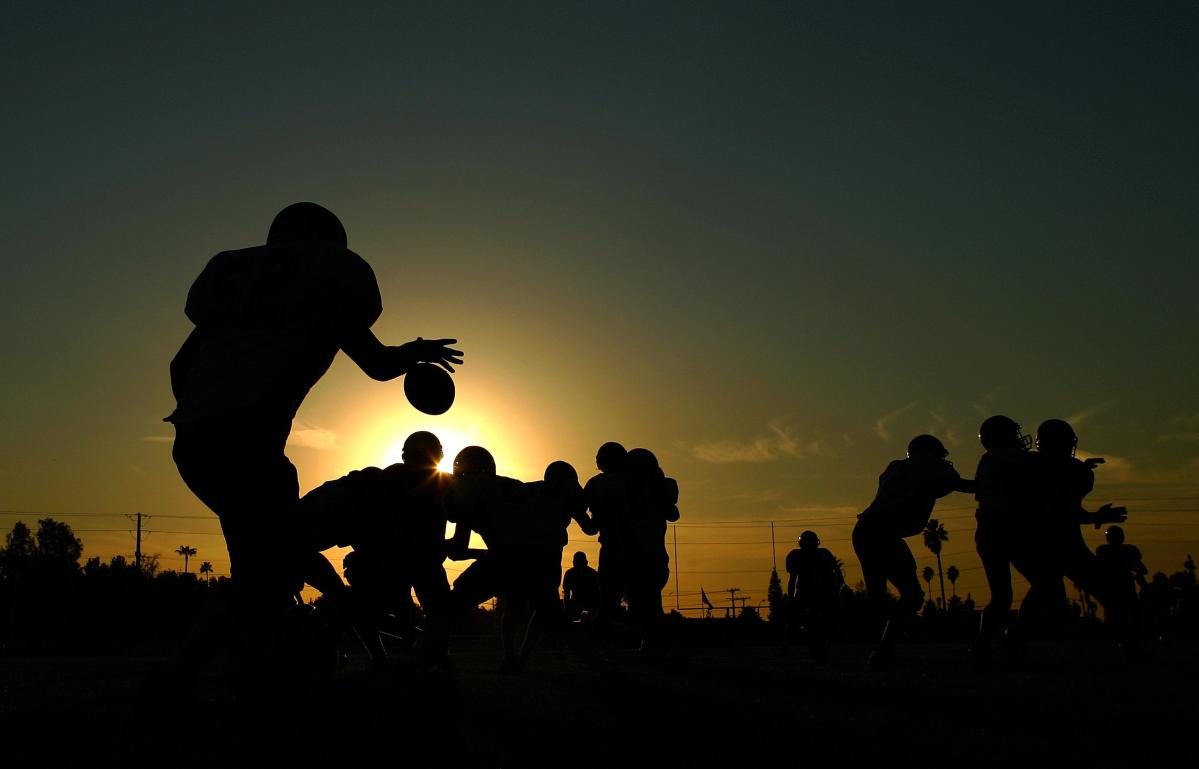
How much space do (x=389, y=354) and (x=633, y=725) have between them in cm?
196

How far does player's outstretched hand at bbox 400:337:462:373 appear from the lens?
16.0 ft

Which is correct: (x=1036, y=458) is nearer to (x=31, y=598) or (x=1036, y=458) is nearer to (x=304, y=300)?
(x=304, y=300)

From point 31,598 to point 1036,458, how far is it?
73.8 meters

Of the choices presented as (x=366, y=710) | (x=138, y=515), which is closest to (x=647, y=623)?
(x=366, y=710)

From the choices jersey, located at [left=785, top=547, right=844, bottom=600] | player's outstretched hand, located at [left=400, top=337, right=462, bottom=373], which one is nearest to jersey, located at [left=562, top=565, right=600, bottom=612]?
jersey, located at [left=785, top=547, right=844, bottom=600]

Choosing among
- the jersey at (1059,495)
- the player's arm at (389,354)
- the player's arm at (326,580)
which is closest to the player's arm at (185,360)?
the player's arm at (389,354)

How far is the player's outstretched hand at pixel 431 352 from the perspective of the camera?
4.89 meters

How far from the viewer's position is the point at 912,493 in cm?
1017

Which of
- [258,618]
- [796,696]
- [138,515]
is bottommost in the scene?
[796,696]

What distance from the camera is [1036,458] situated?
9695 mm

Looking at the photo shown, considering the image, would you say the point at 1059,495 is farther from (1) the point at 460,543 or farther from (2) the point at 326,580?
(2) the point at 326,580

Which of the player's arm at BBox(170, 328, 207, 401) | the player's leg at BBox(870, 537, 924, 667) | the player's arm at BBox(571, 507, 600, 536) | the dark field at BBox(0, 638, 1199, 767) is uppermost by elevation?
the player's arm at BBox(170, 328, 207, 401)

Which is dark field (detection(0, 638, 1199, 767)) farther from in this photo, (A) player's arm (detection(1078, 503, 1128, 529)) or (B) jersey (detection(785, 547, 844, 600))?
(B) jersey (detection(785, 547, 844, 600))

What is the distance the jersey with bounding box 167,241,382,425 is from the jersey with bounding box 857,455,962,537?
22.7 feet
